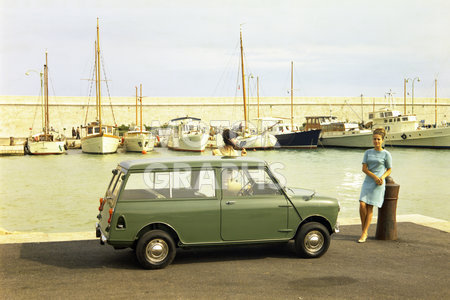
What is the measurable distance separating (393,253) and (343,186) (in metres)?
18.5

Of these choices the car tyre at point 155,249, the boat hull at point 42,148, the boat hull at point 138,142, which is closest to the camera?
the car tyre at point 155,249

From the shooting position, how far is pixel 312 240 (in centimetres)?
707

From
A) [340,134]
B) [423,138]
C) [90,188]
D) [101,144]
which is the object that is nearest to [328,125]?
[340,134]

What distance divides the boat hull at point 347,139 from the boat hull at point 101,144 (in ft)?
94.4

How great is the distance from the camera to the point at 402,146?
2371 inches

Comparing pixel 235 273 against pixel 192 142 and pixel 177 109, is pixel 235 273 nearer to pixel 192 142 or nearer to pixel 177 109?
pixel 192 142

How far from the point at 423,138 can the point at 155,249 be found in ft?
188

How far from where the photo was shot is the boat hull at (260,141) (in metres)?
58.0

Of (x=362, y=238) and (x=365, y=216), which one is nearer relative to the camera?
(x=362, y=238)

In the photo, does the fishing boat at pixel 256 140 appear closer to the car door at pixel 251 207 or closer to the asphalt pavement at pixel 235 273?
the asphalt pavement at pixel 235 273

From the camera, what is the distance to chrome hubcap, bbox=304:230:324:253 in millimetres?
7059

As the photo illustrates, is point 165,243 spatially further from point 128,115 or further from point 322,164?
point 128,115

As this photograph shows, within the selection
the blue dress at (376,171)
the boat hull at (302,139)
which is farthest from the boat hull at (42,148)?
the blue dress at (376,171)

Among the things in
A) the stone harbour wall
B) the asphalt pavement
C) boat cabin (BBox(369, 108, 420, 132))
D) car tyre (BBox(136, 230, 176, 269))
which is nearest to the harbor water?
the asphalt pavement
